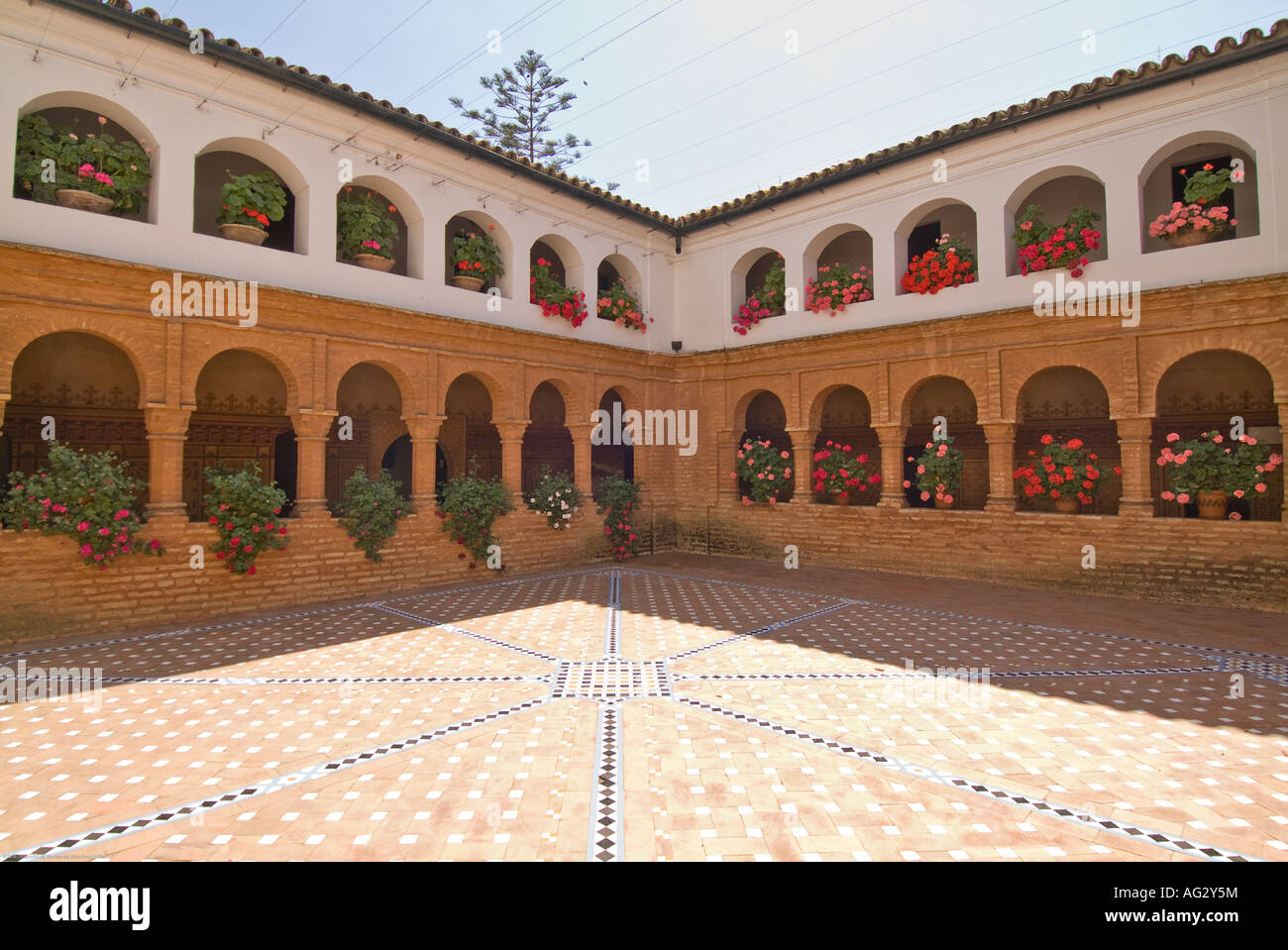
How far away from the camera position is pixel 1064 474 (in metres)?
10.1

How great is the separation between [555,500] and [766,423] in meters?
5.24

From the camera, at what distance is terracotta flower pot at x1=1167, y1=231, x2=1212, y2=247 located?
30.3 feet

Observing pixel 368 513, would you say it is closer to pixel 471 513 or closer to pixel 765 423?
pixel 471 513

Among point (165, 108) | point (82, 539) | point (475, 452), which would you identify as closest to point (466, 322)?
point (475, 452)

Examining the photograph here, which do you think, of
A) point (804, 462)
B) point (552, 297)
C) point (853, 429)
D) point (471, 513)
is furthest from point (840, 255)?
point (471, 513)

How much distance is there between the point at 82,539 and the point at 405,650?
3726mm

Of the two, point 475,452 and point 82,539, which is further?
point 475,452

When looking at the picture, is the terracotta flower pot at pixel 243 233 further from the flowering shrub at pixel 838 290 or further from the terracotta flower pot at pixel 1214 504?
the terracotta flower pot at pixel 1214 504

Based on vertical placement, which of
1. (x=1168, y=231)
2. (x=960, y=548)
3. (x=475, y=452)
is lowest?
(x=960, y=548)

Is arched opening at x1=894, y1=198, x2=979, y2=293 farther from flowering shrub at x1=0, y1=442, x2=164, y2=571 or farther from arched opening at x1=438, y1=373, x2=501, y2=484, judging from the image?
flowering shrub at x1=0, y1=442, x2=164, y2=571

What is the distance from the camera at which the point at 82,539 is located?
7.54m

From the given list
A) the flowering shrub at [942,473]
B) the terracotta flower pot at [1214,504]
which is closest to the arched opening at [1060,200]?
the flowering shrub at [942,473]

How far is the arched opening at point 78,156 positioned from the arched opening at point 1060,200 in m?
11.5

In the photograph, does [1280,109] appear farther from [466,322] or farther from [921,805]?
[466,322]
